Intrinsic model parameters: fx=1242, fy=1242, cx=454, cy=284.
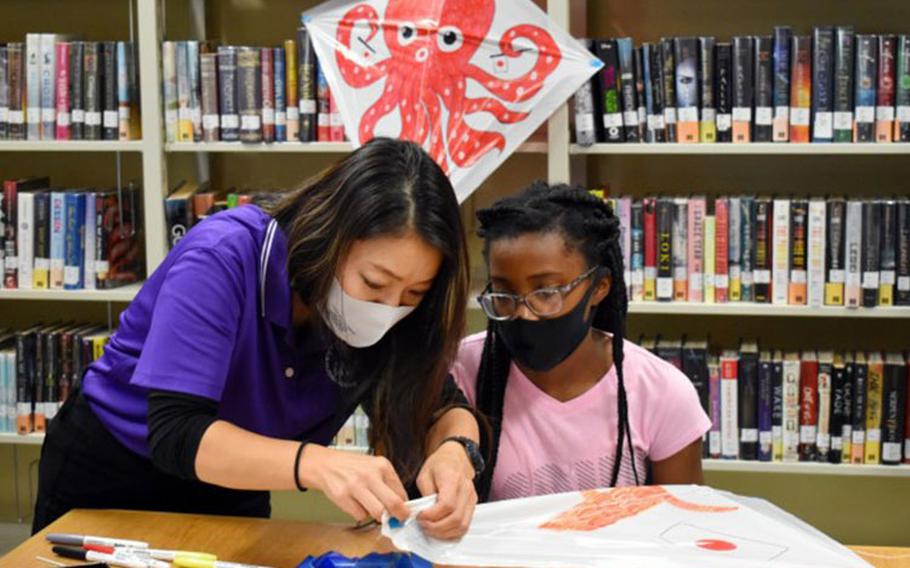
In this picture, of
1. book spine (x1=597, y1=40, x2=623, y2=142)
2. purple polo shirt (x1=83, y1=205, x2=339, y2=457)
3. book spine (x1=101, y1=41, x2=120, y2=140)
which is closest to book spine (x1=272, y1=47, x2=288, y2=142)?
book spine (x1=101, y1=41, x2=120, y2=140)

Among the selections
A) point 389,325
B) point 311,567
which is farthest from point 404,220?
point 311,567

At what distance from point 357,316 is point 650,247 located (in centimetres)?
154

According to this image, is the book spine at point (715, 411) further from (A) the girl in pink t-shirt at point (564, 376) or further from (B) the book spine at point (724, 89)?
(A) the girl in pink t-shirt at point (564, 376)

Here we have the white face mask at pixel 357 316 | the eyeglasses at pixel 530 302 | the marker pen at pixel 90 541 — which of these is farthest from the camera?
the eyeglasses at pixel 530 302

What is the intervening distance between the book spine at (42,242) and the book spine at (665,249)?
1565 mm

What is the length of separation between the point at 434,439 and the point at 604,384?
1.05 feet

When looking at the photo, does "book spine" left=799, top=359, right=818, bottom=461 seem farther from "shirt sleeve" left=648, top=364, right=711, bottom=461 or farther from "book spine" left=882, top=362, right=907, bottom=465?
"shirt sleeve" left=648, top=364, right=711, bottom=461

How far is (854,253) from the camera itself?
292cm

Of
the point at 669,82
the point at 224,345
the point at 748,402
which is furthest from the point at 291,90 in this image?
the point at 224,345

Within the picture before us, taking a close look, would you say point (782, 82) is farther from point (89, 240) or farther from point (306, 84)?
point (89, 240)

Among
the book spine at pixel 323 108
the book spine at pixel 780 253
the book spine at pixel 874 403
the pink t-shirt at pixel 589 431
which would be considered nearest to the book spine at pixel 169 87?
the book spine at pixel 323 108

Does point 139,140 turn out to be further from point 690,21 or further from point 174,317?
point 174,317

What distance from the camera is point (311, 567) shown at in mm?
1355

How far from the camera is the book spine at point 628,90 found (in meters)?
2.92
